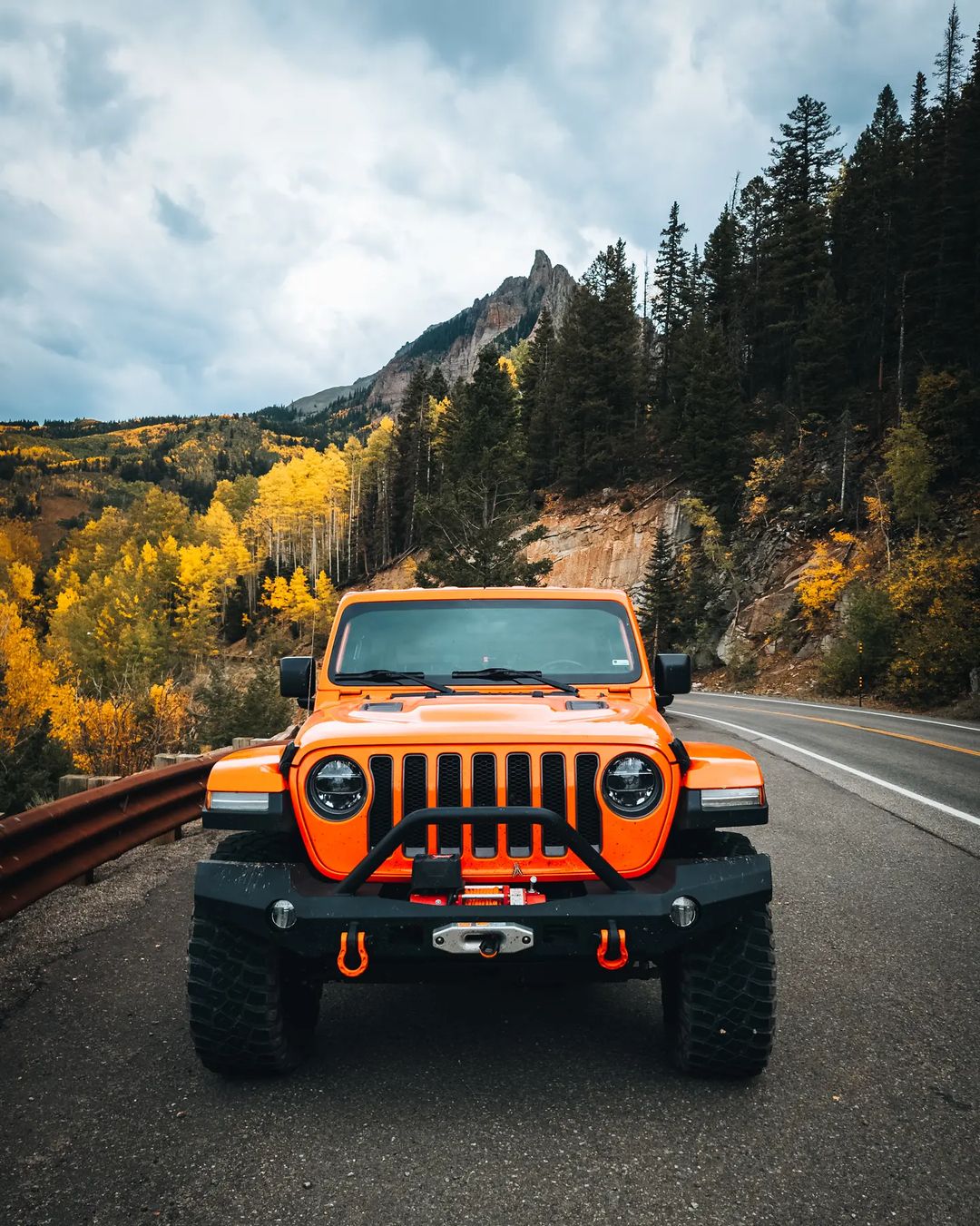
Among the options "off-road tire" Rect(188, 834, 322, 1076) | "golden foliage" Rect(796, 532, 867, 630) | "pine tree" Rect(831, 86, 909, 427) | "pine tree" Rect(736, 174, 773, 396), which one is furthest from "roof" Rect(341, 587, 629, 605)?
"pine tree" Rect(736, 174, 773, 396)

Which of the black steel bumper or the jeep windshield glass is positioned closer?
the black steel bumper

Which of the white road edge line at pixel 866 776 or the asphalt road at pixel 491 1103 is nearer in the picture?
the asphalt road at pixel 491 1103

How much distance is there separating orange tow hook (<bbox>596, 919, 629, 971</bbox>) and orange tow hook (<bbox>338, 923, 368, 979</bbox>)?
760 millimetres

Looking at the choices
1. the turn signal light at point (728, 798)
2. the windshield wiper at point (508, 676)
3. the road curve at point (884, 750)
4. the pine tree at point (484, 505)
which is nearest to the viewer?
the turn signal light at point (728, 798)

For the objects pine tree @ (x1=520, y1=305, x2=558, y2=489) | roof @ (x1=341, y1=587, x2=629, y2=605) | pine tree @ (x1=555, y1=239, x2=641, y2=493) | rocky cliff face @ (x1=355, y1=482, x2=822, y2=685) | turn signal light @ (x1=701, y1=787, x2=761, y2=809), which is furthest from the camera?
pine tree @ (x1=520, y1=305, x2=558, y2=489)

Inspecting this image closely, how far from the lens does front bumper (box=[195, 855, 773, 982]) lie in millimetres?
2627

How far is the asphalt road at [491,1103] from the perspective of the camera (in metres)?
2.18

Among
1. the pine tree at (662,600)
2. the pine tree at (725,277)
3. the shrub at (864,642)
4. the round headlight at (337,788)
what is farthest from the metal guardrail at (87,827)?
the pine tree at (725,277)

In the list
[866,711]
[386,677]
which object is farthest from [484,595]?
[866,711]

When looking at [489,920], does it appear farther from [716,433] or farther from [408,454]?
[408,454]

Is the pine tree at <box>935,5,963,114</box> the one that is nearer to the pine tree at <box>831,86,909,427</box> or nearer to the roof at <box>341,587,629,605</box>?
the pine tree at <box>831,86,909,427</box>

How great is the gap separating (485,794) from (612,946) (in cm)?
65

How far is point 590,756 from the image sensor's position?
2928mm

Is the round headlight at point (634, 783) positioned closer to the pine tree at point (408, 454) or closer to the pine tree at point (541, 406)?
the pine tree at point (541, 406)
